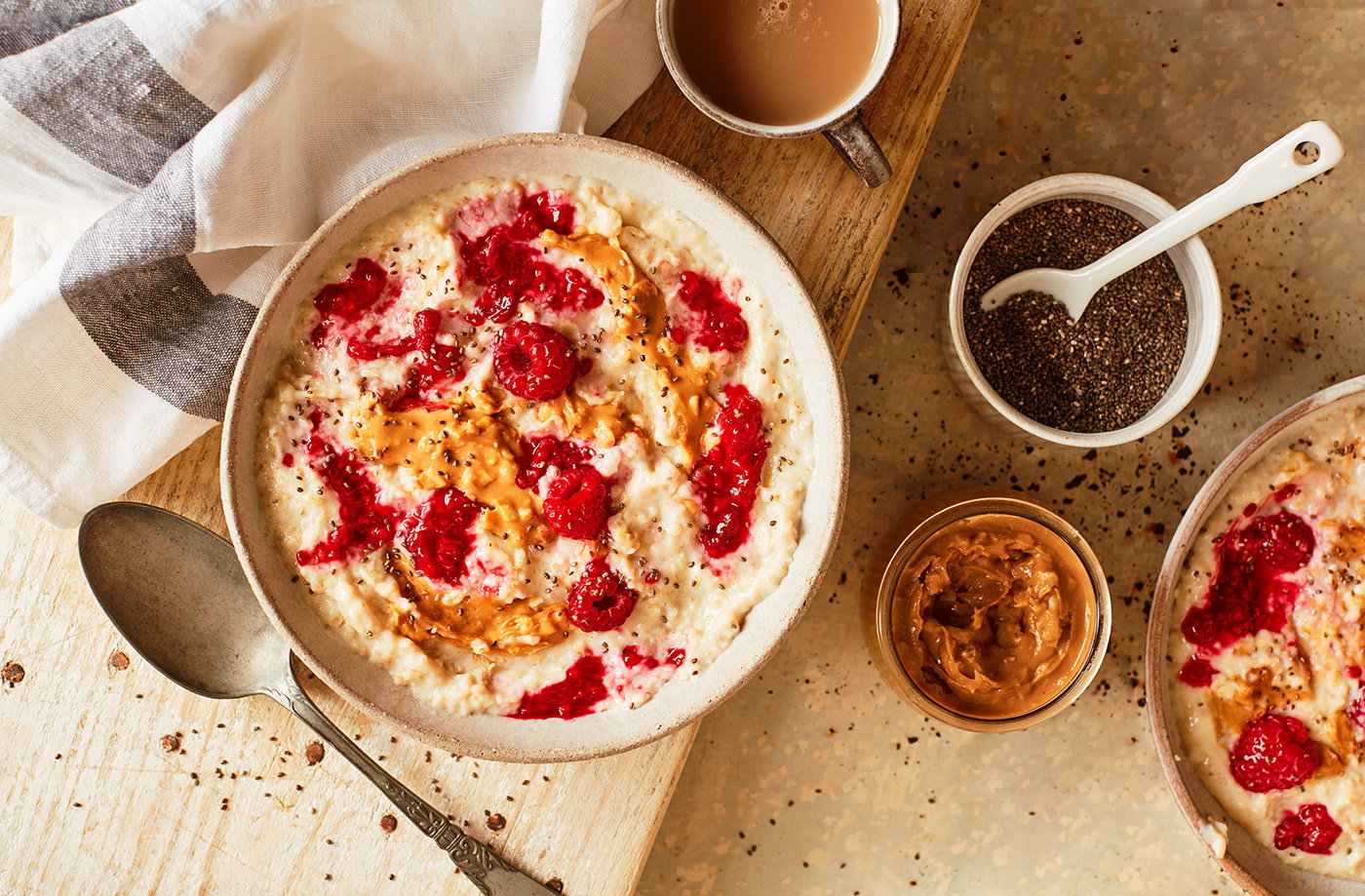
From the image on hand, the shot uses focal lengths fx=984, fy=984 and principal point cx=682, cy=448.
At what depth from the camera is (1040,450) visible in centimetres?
318

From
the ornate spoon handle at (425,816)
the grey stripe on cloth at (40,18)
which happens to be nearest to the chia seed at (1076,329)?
the ornate spoon handle at (425,816)

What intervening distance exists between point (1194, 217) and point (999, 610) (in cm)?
119

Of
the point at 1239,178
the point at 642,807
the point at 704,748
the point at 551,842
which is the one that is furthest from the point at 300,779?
the point at 1239,178

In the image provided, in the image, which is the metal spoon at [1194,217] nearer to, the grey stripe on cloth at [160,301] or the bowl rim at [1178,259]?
the bowl rim at [1178,259]

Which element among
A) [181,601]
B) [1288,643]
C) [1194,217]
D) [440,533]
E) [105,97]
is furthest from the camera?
[1288,643]

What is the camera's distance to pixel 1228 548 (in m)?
2.88

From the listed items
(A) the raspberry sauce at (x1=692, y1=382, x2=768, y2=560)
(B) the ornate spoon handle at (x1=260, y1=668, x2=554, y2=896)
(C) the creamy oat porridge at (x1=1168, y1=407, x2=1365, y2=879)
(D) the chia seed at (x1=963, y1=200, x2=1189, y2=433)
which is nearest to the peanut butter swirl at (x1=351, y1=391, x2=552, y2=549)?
(A) the raspberry sauce at (x1=692, y1=382, x2=768, y2=560)

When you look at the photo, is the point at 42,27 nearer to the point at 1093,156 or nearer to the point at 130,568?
the point at 130,568

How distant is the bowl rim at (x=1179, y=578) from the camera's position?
2754mm

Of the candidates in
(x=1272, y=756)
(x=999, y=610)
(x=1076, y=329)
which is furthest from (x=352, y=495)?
(x=1272, y=756)

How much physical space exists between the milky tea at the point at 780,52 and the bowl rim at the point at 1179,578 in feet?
4.91

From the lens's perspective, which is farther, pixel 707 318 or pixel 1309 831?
pixel 1309 831

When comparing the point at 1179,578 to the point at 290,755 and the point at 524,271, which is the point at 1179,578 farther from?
the point at 290,755

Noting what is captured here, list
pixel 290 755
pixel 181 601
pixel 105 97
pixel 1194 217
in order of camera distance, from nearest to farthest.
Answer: pixel 105 97
pixel 1194 217
pixel 181 601
pixel 290 755
